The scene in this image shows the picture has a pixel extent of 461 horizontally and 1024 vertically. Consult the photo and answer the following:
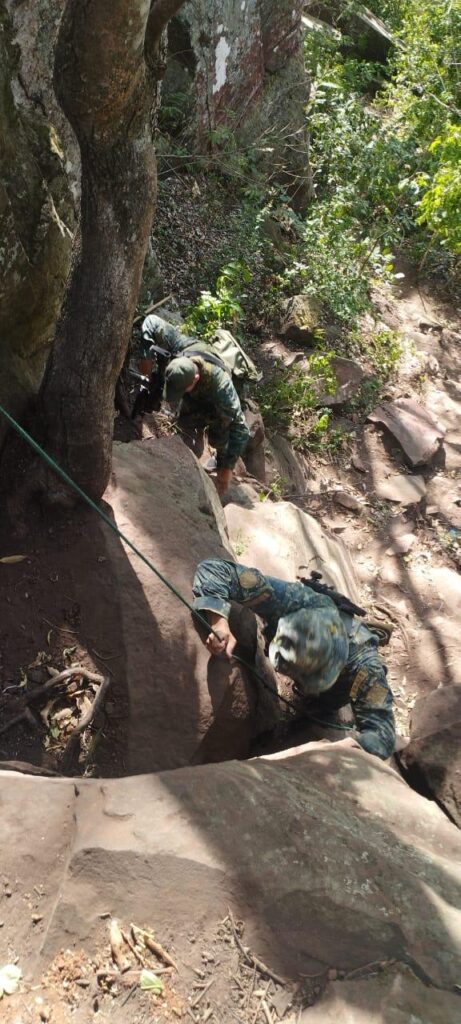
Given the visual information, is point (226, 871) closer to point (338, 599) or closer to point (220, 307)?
point (338, 599)

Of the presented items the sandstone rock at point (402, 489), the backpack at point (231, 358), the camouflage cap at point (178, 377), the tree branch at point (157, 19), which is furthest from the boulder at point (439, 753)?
the tree branch at point (157, 19)

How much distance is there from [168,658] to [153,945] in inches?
76.5

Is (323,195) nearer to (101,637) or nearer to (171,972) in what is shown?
(101,637)

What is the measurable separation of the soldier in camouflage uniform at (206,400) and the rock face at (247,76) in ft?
15.9

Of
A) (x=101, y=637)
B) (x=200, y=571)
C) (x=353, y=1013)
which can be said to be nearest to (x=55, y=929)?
(x=353, y=1013)

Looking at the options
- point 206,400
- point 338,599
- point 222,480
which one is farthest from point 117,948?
point 206,400

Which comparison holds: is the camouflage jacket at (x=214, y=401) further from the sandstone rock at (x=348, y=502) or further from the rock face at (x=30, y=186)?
the rock face at (x=30, y=186)

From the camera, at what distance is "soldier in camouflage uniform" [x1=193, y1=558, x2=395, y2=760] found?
4.07 m

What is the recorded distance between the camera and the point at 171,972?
2162 mm

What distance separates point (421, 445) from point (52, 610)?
6271mm

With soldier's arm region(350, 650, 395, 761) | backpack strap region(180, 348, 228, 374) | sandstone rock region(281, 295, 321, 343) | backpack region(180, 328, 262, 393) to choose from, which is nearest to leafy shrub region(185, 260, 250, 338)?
backpack region(180, 328, 262, 393)

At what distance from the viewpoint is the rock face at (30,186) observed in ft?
11.0

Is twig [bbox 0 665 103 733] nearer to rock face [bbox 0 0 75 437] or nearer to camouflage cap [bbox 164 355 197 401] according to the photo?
rock face [bbox 0 0 75 437]

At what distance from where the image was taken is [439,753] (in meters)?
4.59
